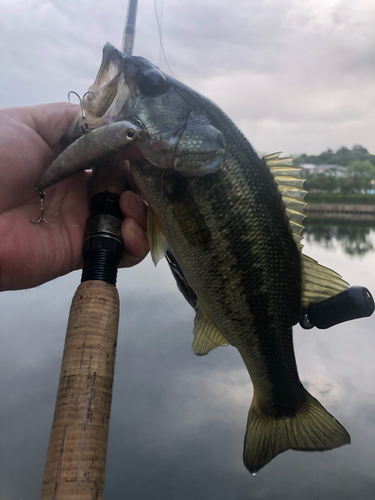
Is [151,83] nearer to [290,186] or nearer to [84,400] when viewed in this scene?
[290,186]

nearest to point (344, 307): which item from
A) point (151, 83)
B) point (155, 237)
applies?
point (155, 237)

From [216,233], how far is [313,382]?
4627mm

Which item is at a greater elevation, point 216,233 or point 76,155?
point 76,155

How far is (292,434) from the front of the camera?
1552 mm

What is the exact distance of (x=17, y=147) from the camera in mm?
1659

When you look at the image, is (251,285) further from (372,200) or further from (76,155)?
(372,200)

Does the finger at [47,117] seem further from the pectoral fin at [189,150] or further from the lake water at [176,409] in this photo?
the lake water at [176,409]

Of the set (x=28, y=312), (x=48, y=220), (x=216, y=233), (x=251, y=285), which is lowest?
(x=251, y=285)

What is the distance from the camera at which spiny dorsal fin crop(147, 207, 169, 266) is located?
164 centimetres

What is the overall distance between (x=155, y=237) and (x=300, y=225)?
2.53ft

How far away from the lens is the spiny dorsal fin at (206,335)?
64.9 inches

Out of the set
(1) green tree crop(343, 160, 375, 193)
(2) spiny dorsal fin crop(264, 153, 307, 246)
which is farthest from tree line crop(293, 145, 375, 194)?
(2) spiny dorsal fin crop(264, 153, 307, 246)

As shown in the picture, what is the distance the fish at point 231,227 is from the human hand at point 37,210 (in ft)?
0.76

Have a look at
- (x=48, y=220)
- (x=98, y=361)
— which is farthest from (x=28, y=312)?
(x=98, y=361)
